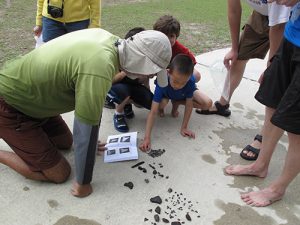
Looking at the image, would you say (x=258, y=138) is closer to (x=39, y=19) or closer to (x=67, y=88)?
(x=67, y=88)

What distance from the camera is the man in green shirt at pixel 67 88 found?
1.96m

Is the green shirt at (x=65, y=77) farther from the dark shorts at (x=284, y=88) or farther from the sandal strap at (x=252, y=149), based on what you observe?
the sandal strap at (x=252, y=149)

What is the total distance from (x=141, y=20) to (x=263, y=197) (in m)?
4.61

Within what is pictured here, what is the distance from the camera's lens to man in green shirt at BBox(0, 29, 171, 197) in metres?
1.96

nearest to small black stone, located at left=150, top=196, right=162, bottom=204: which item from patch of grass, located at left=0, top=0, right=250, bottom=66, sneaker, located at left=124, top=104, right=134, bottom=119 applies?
sneaker, located at left=124, top=104, right=134, bottom=119

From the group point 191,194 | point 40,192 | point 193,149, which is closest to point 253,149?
point 193,149

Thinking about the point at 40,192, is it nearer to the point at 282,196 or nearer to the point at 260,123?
the point at 282,196

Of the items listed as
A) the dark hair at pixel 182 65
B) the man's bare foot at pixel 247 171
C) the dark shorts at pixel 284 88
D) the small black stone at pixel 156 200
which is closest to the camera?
the dark shorts at pixel 284 88

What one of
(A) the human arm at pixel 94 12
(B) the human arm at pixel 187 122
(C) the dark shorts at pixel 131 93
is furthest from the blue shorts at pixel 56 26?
(B) the human arm at pixel 187 122

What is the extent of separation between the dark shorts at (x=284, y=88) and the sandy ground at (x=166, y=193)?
1.93ft

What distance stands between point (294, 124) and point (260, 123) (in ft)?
4.29

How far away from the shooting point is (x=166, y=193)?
2.31 meters

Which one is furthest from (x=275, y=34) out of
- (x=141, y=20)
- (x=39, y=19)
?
(x=141, y=20)

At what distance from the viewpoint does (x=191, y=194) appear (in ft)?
7.59
